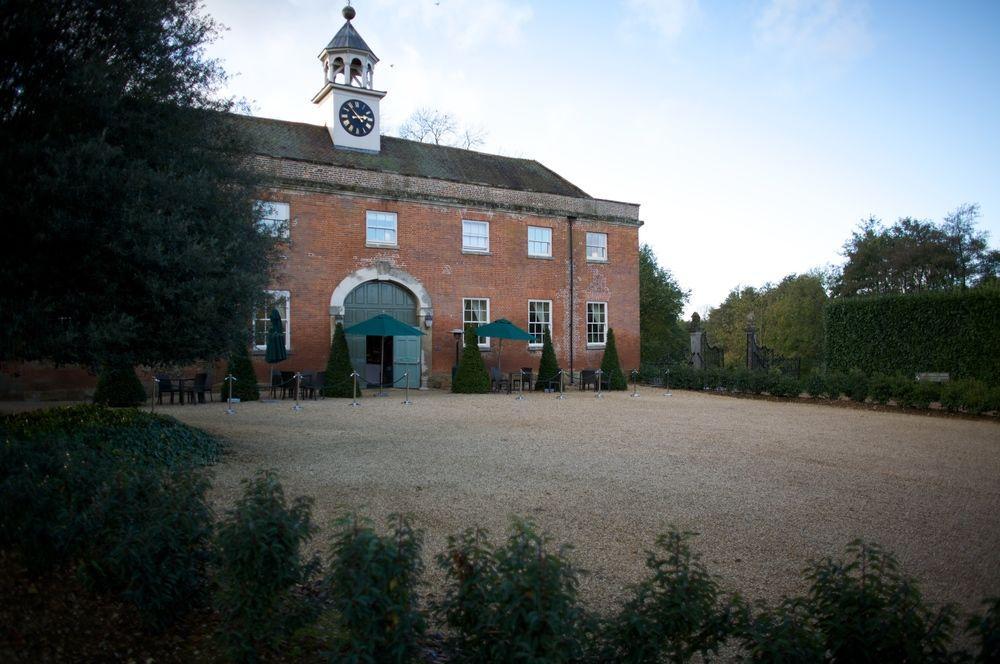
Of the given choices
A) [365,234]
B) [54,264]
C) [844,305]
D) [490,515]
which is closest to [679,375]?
[844,305]

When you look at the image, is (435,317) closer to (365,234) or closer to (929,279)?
(365,234)

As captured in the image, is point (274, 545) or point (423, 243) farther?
point (423, 243)

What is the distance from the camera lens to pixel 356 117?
22172mm

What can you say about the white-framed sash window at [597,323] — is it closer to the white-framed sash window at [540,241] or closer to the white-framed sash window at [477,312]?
the white-framed sash window at [540,241]

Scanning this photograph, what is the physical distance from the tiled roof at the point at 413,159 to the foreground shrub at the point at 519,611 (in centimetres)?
1824

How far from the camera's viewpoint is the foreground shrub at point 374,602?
263 centimetres

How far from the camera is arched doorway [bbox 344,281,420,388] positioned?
20.4 metres

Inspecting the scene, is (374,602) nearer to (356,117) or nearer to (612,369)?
(612,369)

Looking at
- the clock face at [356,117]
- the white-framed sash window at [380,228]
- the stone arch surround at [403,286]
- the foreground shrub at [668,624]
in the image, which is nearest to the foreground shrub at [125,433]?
the foreground shrub at [668,624]

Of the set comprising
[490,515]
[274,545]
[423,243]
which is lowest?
[490,515]

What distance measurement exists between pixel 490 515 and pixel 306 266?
49.0ft

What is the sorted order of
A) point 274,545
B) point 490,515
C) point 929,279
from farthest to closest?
point 929,279
point 490,515
point 274,545

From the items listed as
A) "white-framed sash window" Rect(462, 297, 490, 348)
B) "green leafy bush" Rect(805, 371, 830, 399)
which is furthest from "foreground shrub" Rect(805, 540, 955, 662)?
"white-framed sash window" Rect(462, 297, 490, 348)

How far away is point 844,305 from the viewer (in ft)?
66.4
